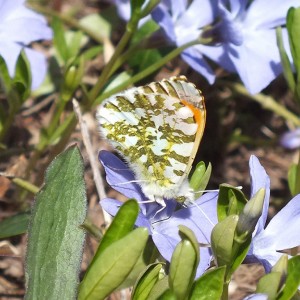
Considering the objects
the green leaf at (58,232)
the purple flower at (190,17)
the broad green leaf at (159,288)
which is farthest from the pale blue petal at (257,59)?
the broad green leaf at (159,288)

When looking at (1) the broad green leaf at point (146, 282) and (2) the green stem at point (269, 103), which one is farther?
(2) the green stem at point (269, 103)

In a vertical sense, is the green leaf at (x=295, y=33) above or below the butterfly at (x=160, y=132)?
above

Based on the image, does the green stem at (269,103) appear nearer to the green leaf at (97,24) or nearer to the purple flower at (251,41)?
the purple flower at (251,41)

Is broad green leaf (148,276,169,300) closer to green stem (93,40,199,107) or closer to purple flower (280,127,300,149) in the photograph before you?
green stem (93,40,199,107)

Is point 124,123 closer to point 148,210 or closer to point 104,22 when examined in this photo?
point 148,210

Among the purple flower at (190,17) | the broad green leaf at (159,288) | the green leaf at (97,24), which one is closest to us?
the broad green leaf at (159,288)

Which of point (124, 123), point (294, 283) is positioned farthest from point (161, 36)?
point (294, 283)

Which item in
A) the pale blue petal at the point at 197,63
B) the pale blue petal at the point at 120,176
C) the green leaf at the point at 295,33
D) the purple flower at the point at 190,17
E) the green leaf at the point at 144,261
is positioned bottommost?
the green leaf at the point at 144,261
